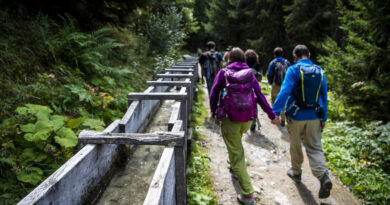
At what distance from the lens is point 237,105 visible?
3.36m

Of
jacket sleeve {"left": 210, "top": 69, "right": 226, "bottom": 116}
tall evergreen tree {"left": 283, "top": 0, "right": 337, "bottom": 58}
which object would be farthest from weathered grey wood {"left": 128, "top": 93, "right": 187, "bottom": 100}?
tall evergreen tree {"left": 283, "top": 0, "right": 337, "bottom": 58}

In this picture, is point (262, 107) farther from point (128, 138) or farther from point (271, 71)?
point (271, 71)

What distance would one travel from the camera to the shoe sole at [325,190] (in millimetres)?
3615

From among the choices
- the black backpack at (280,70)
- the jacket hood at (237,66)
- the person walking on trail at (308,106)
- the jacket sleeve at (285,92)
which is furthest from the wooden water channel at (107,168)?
the black backpack at (280,70)

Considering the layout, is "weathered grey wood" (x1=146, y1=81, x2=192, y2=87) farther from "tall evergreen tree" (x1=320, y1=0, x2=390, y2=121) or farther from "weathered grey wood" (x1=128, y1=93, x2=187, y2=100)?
"tall evergreen tree" (x1=320, y1=0, x2=390, y2=121)

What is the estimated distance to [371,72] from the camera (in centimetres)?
643

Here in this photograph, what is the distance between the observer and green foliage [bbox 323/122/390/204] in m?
4.09

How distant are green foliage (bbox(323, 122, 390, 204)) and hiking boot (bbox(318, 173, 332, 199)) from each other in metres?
0.84

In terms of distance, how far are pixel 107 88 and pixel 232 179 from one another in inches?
140

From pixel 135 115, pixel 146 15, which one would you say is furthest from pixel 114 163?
pixel 146 15

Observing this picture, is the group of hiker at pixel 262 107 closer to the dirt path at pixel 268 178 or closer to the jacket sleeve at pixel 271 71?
the dirt path at pixel 268 178

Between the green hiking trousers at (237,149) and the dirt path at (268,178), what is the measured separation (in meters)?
0.43

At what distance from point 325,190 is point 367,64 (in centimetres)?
457

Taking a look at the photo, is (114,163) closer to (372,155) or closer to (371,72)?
(372,155)
